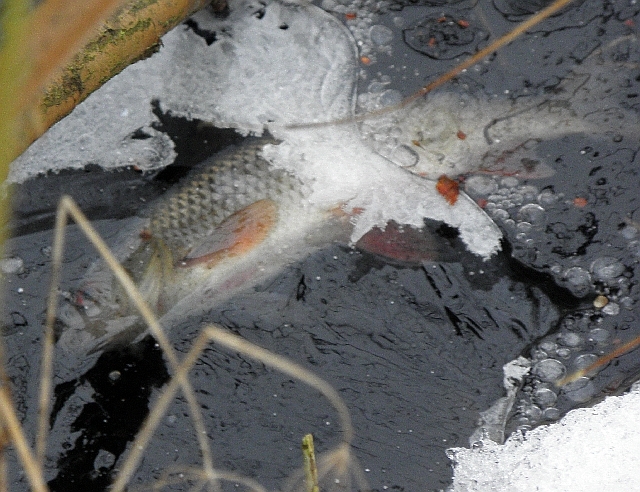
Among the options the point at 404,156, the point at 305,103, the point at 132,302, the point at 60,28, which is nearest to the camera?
the point at 60,28

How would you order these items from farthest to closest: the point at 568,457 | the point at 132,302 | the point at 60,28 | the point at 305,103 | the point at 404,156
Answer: the point at 305,103
the point at 404,156
the point at 132,302
the point at 568,457
the point at 60,28

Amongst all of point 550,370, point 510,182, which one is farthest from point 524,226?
point 550,370

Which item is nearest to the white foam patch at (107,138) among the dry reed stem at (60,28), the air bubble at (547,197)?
the air bubble at (547,197)

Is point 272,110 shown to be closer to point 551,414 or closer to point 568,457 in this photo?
point 551,414

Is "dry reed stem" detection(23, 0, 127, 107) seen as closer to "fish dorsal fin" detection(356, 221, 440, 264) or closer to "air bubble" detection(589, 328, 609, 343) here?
"fish dorsal fin" detection(356, 221, 440, 264)

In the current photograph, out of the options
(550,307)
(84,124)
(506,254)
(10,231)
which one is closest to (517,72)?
(506,254)
